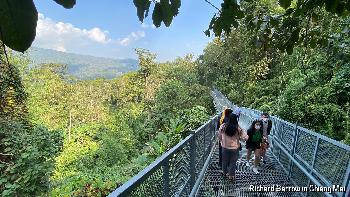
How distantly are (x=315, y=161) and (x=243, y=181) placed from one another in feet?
6.93

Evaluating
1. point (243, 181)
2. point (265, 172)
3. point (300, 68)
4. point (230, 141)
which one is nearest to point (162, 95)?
point (300, 68)

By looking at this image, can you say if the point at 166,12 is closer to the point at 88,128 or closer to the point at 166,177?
the point at 166,177

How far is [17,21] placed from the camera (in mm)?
708

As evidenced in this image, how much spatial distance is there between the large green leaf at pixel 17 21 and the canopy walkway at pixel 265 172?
1.12 meters

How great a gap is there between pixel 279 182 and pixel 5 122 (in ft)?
53.0

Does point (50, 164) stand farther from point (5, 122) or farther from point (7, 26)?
point (7, 26)

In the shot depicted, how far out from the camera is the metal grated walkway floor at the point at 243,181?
287 inches

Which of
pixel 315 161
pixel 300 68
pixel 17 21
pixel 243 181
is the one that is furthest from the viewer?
pixel 300 68

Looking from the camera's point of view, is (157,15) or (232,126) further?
(232,126)

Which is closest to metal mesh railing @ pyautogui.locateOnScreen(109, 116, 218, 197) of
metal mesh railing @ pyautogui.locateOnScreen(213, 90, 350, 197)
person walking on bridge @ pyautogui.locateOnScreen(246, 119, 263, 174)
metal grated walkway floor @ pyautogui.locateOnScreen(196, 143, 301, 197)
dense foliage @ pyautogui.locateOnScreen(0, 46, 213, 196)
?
metal grated walkway floor @ pyautogui.locateOnScreen(196, 143, 301, 197)

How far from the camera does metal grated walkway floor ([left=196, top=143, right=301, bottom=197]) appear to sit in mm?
7293

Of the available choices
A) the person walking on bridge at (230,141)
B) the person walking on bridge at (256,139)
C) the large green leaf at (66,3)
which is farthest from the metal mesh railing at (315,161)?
the large green leaf at (66,3)

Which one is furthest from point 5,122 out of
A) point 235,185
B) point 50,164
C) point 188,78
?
point 188,78

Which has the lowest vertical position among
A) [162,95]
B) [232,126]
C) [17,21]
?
[162,95]
